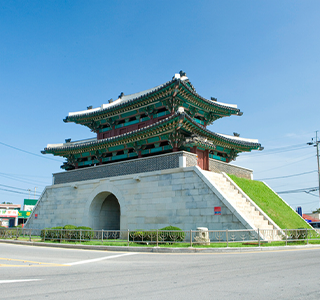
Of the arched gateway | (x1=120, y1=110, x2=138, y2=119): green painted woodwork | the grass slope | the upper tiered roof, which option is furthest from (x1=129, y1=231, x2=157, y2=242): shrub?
(x1=120, y1=110, x2=138, y2=119): green painted woodwork

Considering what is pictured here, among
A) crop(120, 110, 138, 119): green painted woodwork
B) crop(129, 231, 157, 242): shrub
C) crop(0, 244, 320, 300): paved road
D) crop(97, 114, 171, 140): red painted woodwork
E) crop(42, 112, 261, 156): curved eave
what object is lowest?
crop(0, 244, 320, 300): paved road

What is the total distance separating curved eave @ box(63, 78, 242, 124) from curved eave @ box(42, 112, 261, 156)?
2.92m

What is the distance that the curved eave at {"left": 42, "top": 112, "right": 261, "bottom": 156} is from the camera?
20252 mm

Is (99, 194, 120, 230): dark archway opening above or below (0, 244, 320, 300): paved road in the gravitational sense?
above

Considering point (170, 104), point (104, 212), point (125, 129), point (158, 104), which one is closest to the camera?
point (170, 104)

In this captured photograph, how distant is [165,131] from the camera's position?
21406 mm

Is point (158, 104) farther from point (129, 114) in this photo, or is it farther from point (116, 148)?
point (116, 148)

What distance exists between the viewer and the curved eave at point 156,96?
2246 cm

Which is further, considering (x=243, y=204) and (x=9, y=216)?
(x=9, y=216)

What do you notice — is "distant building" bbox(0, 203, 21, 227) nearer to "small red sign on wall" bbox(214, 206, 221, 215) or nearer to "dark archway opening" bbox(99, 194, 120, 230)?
"dark archway opening" bbox(99, 194, 120, 230)

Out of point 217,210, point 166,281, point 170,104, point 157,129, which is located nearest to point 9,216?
point 170,104

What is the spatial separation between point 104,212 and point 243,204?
11966 millimetres

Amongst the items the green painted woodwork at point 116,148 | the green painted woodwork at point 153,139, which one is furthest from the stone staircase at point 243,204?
the green painted woodwork at point 116,148

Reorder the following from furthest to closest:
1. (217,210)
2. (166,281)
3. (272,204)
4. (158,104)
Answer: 1. (158,104)
2. (272,204)
3. (217,210)
4. (166,281)
